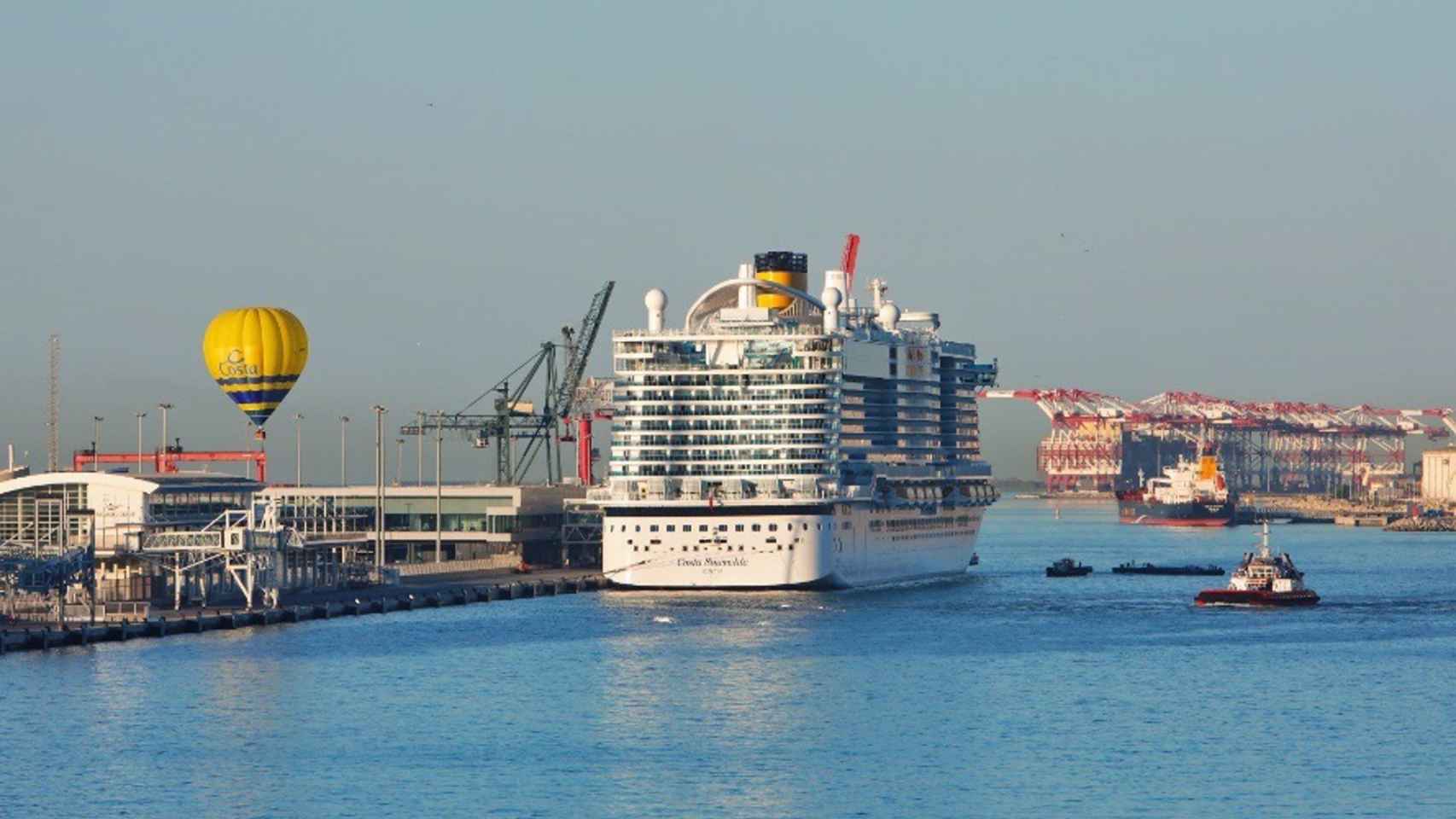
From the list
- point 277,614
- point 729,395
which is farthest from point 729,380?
point 277,614

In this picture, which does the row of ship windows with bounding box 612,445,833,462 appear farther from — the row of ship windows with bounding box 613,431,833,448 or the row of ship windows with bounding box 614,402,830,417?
the row of ship windows with bounding box 614,402,830,417

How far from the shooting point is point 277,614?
91.8 meters

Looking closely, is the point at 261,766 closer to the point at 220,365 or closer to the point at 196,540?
the point at 196,540

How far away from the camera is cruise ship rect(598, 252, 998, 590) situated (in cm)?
10219

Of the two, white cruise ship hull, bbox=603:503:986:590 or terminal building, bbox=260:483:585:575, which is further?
terminal building, bbox=260:483:585:575

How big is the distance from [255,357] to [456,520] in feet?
74.2

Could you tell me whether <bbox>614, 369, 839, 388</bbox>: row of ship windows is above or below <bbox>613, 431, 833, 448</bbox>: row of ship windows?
above

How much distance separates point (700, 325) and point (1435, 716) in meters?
49.5

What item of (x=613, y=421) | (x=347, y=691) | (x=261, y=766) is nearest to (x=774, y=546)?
(x=613, y=421)

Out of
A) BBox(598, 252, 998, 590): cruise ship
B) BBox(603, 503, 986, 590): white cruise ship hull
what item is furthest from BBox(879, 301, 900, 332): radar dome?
BBox(603, 503, 986, 590): white cruise ship hull

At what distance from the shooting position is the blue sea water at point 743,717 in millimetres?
55031

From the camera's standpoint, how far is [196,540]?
93562mm

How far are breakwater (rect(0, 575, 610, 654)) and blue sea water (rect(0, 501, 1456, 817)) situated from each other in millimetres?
916

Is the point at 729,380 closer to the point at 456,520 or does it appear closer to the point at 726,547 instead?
the point at 726,547
